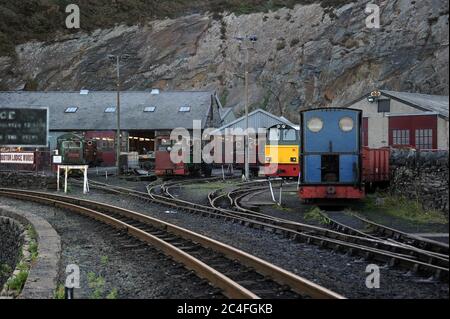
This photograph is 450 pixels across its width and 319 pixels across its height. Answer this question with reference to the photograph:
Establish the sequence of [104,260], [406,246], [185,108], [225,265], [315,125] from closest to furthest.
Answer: [225,265], [406,246], [104,260], [315,125], [185,108]

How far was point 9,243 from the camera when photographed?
15.4m

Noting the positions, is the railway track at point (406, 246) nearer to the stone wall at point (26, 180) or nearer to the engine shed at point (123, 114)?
the stone wall at point (26, 180)

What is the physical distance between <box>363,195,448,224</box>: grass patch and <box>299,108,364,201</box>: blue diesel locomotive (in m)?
1.03

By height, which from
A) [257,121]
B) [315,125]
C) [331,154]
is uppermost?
[257,121]

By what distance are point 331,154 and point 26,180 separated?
1683 cm

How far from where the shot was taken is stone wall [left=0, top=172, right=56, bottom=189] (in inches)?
1086

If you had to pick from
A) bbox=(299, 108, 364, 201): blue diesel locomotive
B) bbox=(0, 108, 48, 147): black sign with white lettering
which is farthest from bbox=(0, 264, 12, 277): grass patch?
bbox=(299, 108, 364, 201): blue diesel locomotive

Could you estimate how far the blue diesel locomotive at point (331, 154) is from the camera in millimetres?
17531

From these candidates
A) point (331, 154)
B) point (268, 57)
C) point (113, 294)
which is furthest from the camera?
point (268, 57)

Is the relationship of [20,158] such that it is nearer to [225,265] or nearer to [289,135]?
[289,135]

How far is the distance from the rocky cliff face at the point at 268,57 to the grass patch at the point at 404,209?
30788mm

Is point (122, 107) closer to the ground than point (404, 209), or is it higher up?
higher up

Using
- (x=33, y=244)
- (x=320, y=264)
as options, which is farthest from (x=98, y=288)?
(x=33, y=244)

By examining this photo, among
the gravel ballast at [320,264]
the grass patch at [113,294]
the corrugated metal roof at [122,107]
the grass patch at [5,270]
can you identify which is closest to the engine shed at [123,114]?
the corrugated metal roof at [122,107]
